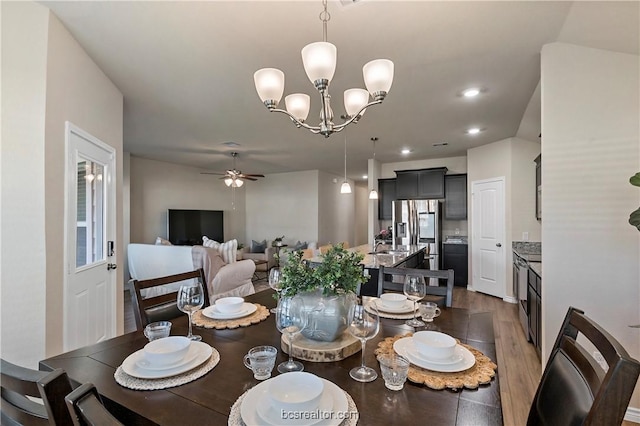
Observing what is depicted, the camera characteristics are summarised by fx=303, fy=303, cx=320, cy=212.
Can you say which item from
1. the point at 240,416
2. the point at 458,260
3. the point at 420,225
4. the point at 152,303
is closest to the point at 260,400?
the point at 240,416

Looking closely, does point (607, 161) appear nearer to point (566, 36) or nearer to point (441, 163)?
point (566, 36)

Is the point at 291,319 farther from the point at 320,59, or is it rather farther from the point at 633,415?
the point at 633,415

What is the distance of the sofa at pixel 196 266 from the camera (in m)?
4.33

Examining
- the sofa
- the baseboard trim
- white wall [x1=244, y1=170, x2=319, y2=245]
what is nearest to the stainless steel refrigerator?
white wall [x1=244, y1=170, x2=319, y2=245]

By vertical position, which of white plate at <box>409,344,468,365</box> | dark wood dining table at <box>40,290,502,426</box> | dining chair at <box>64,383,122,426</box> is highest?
dining chair at <box>64,383,122,426</box>

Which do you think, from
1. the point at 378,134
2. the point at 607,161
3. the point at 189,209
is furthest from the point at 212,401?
the point at 189,209

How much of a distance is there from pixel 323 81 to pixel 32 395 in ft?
5.25

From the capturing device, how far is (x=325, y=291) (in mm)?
1215

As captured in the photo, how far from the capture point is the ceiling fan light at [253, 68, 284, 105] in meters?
1.78

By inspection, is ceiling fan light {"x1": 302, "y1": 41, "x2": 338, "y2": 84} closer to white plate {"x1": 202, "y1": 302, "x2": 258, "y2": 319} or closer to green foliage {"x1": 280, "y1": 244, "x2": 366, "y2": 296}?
green foliage {"x1": 280, "y1": 244, "x2": 366, "y2": 296}

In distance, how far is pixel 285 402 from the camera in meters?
0.81

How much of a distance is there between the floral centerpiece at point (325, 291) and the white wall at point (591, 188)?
1.88 m

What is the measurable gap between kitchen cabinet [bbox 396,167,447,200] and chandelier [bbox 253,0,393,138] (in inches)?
181

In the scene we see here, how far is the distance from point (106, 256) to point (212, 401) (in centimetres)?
258
